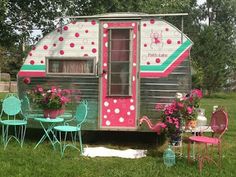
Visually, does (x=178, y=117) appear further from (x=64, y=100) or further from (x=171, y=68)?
(x=64, y=100)

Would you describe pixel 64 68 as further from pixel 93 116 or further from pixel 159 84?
pixel 159 84

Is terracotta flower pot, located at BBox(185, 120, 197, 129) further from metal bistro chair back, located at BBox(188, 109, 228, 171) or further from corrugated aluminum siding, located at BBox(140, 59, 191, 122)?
corrugated aluminum siding, located at BBox(140, 59, 191, 122)

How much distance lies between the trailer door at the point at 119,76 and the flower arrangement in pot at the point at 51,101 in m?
0.91

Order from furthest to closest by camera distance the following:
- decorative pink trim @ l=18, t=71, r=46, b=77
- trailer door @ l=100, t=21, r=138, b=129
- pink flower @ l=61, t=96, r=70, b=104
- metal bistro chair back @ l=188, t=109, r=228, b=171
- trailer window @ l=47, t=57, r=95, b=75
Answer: decorative pink trim @ l=18, t=71, r=46, b=77
trailer window @ l=47, t=57, r=95, b=75
trailer door @ l=100, t=21, r=138, b=129
pink flower @ l=61, t=96, r=70, b=104
metal bistro chair back @ l=188, t=109, r=228, b=171

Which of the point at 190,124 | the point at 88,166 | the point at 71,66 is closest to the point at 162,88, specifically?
the point at 190,124

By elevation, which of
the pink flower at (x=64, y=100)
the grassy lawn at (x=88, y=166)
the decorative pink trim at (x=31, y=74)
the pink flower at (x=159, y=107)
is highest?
the decorative pink trim at (x=31, y=74)

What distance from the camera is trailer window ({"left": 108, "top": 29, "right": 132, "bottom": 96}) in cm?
878

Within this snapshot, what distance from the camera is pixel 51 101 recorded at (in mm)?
8281

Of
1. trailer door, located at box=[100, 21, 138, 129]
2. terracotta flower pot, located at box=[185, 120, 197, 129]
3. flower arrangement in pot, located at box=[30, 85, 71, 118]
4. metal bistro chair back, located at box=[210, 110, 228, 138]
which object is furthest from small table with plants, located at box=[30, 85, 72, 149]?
metal bistro chair back, located at box=[210, 110, 228, 138]

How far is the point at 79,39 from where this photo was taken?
29.5ft

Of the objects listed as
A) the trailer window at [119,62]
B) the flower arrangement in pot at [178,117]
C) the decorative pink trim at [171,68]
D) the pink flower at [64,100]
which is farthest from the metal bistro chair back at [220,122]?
the pink flower at [64,100]

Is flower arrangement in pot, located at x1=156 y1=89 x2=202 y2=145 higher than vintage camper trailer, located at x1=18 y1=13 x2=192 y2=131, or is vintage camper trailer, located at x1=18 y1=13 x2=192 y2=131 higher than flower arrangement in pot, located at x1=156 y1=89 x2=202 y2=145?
vintage camper trailer, located at x1=18 y1=13 x2=192 y2=131

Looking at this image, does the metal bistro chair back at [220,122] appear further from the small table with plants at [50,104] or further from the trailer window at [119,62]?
the small table with plants at [50,104]

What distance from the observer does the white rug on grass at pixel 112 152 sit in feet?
26.0
